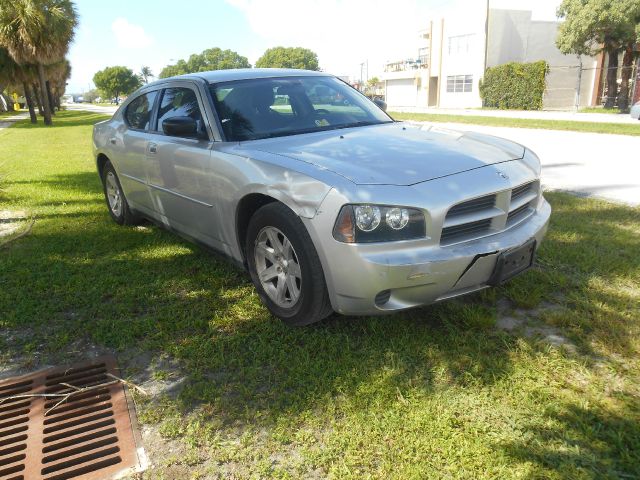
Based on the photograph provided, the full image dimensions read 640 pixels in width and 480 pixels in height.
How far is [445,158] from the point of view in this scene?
10.2 ft

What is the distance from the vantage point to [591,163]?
903 cm

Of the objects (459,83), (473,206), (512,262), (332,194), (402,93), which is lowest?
(512,262)

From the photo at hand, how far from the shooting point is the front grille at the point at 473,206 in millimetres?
2807

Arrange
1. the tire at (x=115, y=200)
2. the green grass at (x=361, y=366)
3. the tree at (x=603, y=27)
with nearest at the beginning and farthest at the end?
the green grass at (x=361, y=366) → the tire at (x=115, y=200) → the tree at (x=603, y=27)

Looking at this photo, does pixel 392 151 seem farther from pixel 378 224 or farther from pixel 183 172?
pixel 183 172

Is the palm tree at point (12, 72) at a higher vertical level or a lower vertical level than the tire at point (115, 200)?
higher

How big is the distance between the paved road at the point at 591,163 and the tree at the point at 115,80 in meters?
114

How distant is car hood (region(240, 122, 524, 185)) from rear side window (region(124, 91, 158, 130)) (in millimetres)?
1800

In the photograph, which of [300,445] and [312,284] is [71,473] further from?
[312,284]

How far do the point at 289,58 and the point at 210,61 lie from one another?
35.6m

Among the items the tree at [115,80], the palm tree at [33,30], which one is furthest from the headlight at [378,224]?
the tree at [115,80]

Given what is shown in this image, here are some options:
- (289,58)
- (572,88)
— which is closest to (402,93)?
(572,88)

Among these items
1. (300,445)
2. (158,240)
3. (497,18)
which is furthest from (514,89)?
(300,445)

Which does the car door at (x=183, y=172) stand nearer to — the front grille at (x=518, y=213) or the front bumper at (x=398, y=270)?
the front bumper at (x=398, y=270)
